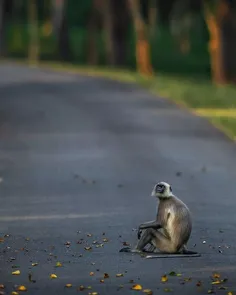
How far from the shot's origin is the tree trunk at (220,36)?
48281 mm

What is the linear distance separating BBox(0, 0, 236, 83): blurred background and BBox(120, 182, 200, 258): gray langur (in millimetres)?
34439

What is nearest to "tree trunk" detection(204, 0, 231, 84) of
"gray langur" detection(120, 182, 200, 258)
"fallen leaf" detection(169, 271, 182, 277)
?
"gray langur" detection(120, 182, 200, 258)

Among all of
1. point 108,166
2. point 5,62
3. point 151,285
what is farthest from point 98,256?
point 5,62

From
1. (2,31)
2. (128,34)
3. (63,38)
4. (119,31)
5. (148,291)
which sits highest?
(128,34)

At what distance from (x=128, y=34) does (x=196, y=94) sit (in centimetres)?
3720

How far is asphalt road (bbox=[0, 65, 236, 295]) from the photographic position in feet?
44.1

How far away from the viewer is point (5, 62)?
61.7 m

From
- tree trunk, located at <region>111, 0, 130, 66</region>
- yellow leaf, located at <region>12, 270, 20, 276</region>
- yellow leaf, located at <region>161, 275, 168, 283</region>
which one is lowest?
yellow leaf, located at <region>161, 275, 168, 283</region>

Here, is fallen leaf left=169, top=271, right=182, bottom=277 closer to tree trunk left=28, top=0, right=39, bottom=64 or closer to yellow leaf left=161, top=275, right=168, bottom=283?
yellow leaf left=161, top=275, right=168, bottom=283

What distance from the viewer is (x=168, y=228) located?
13.8 m

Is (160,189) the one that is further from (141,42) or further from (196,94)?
(141,42)

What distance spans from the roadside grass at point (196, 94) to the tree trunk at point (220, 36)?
873 millimetres

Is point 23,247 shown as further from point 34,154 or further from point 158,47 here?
point 158,47

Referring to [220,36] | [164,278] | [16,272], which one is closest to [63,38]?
[220,36]
